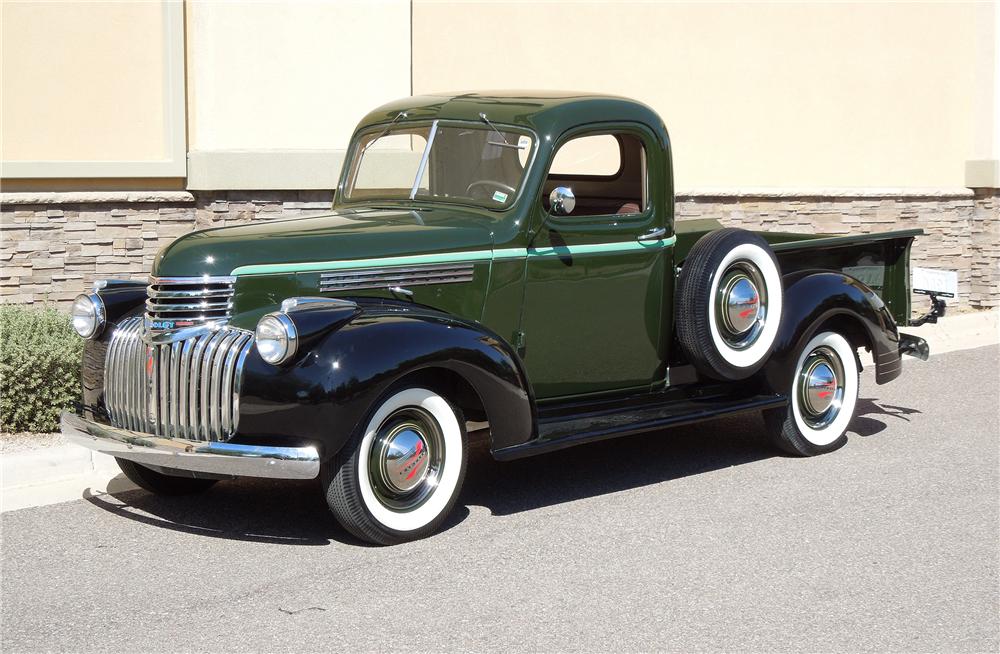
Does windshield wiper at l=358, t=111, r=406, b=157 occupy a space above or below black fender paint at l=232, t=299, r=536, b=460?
above

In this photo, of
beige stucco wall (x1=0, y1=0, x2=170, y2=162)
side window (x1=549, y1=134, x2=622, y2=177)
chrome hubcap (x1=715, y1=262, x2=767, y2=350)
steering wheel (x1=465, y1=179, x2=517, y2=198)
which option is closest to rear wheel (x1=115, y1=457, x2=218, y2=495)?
steering wheel (x1=465, y1=179, x2=517, y2=198)

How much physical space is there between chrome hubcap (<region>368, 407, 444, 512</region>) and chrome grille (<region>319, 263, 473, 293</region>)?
0.62m

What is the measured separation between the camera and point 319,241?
18.1 ft

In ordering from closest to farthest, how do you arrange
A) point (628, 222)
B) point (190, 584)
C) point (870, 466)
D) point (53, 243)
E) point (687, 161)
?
point (190, 584) < point (628, 222) < point (870, 466) < point (53, 243) < point (687, 161)

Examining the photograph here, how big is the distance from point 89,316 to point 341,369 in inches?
60.4

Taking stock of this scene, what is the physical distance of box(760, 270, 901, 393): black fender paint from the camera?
6.77 m

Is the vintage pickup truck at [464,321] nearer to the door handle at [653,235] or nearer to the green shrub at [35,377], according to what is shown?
the door handle at [653,235]

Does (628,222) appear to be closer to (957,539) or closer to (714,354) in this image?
(714,354)

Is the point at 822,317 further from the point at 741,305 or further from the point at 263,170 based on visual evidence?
the point at 263,170

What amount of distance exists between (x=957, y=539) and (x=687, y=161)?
714 cm

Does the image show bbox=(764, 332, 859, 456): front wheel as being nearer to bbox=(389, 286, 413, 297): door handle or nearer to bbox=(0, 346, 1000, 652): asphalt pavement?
bbox=(0, 346, 1000, 652): asphalt pavement

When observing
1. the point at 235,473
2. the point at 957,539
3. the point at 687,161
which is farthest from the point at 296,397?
the point at 687,161

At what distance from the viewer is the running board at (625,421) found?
5.75 m

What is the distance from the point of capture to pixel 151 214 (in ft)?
31.9
